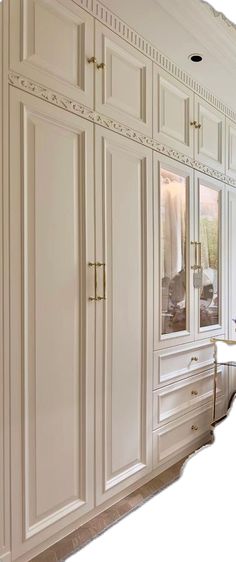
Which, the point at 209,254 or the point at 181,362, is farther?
the point at 209,254

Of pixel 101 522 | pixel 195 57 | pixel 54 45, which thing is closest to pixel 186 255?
pixel 195 57

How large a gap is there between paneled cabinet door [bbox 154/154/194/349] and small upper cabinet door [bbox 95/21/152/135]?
273mm

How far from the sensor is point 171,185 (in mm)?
2281

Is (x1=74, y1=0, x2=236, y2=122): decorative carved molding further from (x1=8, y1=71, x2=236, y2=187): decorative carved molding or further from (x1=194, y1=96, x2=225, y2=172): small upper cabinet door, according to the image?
(x1=8, y1=71, x2=236, y2=187): decorative carved molding

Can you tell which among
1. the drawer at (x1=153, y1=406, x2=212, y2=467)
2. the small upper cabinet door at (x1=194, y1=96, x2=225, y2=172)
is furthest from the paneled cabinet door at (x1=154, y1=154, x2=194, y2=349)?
the drawer at (x1=153, y1=406, x2=212, y2=467)

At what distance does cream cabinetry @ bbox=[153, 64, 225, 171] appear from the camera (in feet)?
7.07

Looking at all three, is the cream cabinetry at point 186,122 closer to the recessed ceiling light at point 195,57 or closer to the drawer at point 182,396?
the recessed ceiling light at point 195,57

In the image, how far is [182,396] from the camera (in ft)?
7.80

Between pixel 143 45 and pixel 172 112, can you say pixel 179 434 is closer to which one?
pixel 172 112

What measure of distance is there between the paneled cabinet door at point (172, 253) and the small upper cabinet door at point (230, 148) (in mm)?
638

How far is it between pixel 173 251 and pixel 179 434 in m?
1.16

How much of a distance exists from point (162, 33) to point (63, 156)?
1.00 meters
